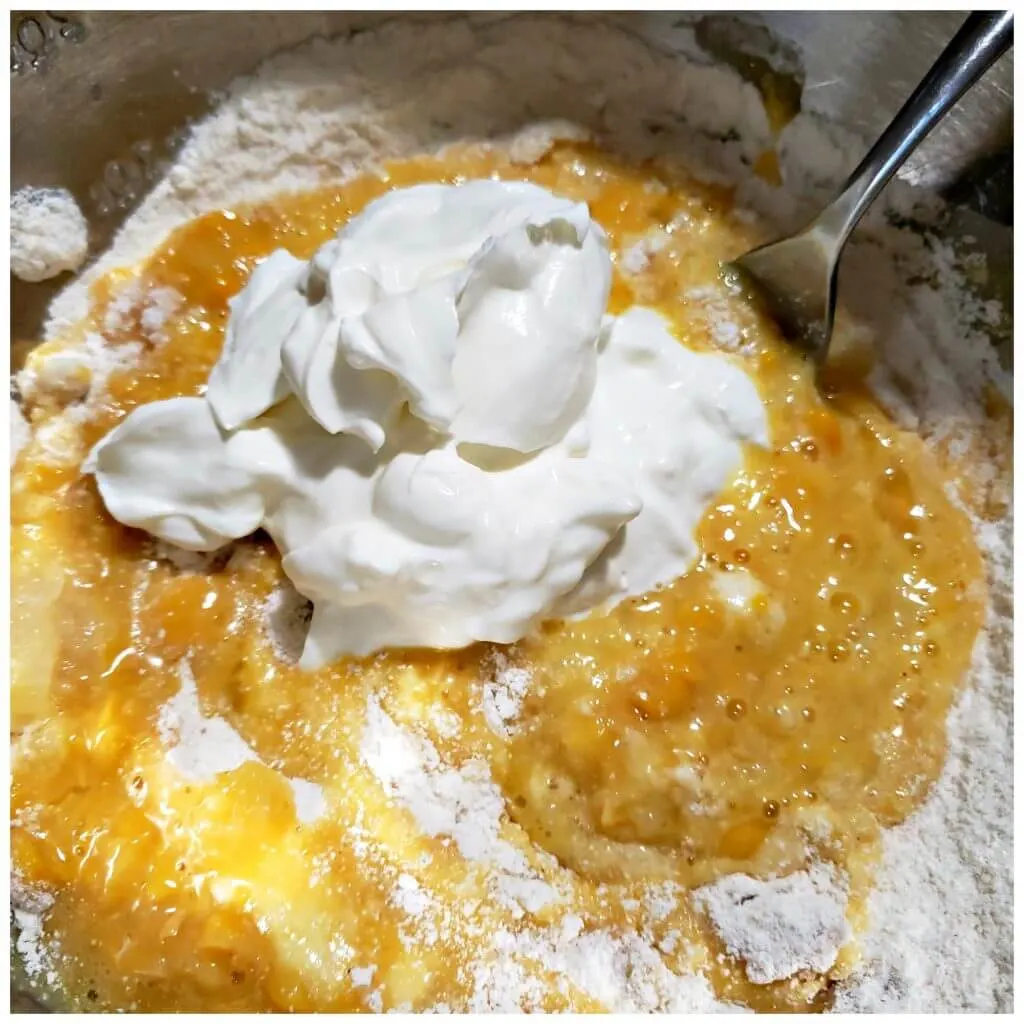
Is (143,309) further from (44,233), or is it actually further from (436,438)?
(436,438)

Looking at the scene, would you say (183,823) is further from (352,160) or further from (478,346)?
(352,160)

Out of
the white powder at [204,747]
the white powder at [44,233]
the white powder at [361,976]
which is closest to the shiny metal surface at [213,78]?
the white powder at [44,233]

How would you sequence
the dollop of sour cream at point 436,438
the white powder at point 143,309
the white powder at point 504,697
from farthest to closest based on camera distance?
the white powder at point 143,309 < the white powder at point 504,697 < the dollop of sour cream at point 436,438

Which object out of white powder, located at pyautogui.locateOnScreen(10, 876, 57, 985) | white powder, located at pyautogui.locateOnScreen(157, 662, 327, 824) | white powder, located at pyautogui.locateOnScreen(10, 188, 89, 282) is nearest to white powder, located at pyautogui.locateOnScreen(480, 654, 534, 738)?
white powder, located at pyautogui.locateOnScreen(157, 662, 327, 824)

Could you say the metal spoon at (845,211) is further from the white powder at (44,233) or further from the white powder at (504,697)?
the white powder at (44,233)

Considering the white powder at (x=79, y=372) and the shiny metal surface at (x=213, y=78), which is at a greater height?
the shiny metal surface at (x=213, y=78)

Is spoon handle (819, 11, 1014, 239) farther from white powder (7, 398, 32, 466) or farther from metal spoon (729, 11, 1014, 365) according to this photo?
white powder (7, 398, 32, 466)
